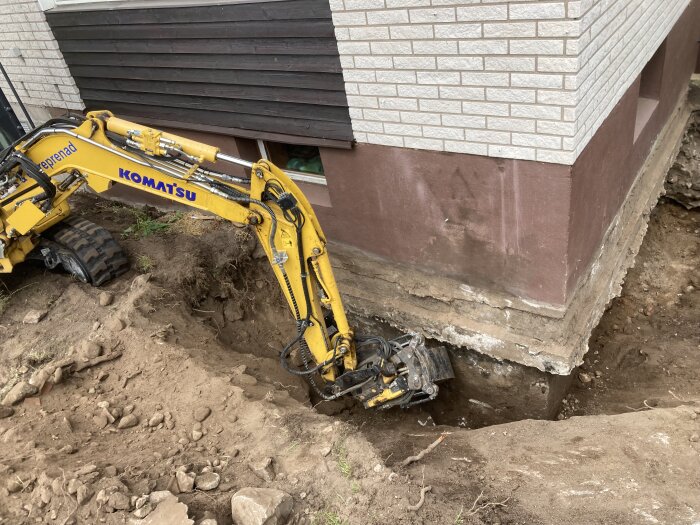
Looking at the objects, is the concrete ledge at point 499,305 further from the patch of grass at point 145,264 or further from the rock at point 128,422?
the rock at point 128,422

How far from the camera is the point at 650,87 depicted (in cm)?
596

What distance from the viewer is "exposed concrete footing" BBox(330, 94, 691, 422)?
449 cm

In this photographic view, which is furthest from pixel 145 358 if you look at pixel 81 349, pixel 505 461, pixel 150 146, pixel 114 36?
pixel 114 36

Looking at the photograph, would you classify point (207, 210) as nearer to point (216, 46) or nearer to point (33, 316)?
point (216, 46)

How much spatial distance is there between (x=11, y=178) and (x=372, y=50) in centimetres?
334

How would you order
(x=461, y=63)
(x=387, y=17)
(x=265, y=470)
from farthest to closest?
1. (x=387, y=17)
2. (x=461, y=63)
3. (x=265, y=470)

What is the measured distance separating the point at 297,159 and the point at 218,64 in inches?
45.2

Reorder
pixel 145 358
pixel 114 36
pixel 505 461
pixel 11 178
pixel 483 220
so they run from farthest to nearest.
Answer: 1. pixel 114 36
2. pixel 11 178
3. pixel 145 358
4. pixel 483 220
5. pixel 505 461

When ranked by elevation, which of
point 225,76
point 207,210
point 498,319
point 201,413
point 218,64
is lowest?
point 498,319

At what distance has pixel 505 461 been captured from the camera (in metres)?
3.71

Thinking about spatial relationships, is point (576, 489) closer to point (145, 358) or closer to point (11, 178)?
point (145, 358)

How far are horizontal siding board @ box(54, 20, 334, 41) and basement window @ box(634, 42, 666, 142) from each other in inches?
134

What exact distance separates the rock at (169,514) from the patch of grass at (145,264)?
9.35ft

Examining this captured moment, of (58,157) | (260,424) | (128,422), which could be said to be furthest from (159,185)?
(260,424)
